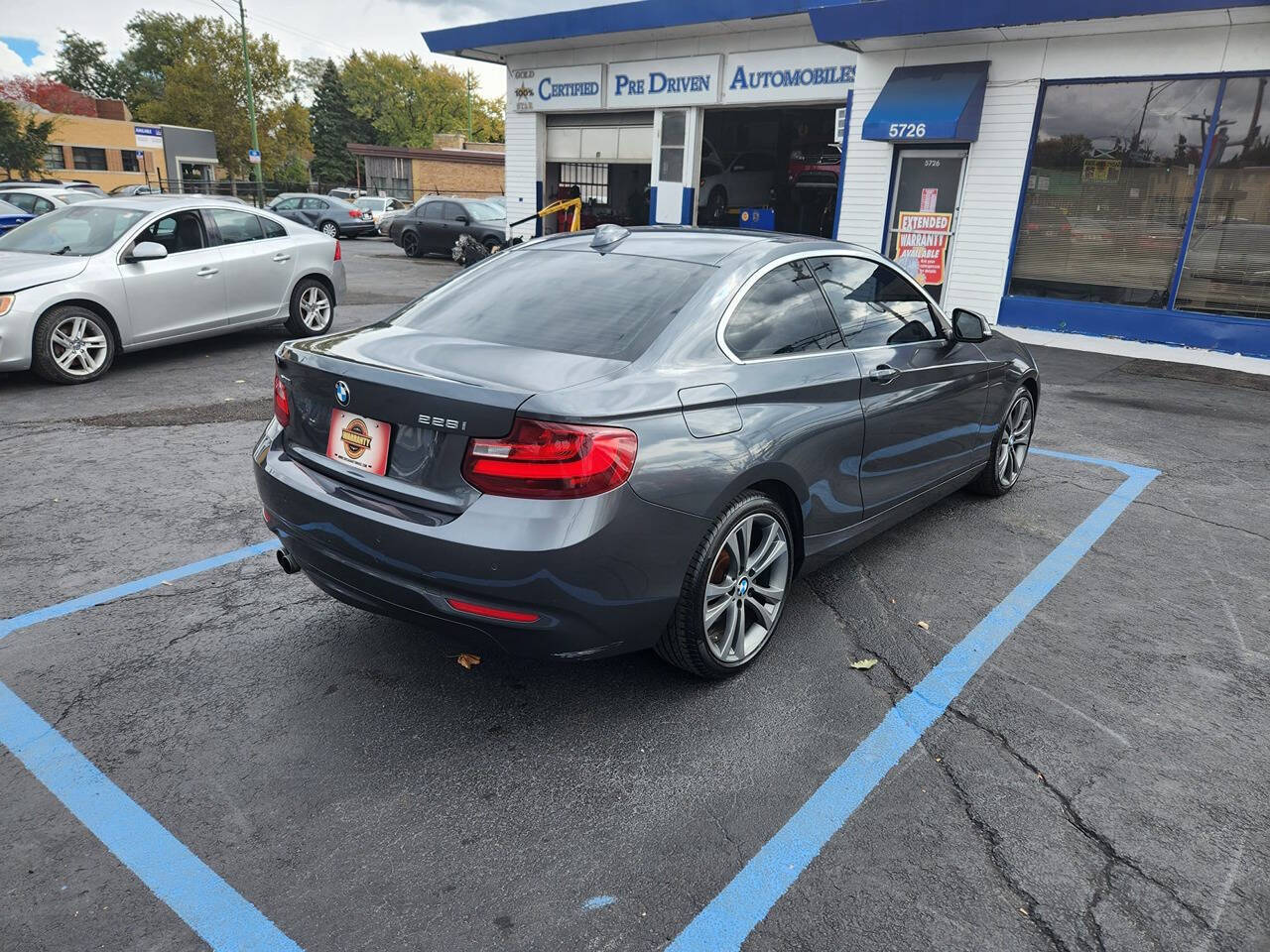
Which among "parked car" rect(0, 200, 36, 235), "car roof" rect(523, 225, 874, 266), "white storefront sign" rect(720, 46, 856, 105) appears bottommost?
"parked car" rect(0, 200, 36, 235)

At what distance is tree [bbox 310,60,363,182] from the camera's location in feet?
285

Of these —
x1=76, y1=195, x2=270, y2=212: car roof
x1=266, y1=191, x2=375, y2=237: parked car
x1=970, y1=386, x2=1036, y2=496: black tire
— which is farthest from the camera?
x1=266, y1=191, x2=375, y2=237: parked car

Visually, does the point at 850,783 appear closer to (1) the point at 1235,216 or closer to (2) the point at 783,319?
(2) the point at 783,319

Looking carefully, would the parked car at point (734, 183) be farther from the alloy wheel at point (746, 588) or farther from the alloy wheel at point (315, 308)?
the alloy wheel at point (746, 588)

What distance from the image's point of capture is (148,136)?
5909 centimetres

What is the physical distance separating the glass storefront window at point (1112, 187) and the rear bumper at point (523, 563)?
36.7 feet

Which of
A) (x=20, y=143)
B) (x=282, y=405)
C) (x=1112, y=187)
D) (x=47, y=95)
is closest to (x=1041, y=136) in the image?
(x=1112, y=187)

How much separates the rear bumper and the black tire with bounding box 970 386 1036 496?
3.06 m

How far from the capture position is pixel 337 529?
9.90ft

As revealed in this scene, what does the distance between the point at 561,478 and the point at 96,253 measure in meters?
7.23

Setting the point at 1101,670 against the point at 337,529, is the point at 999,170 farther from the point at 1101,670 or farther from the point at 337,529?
the point at 337,529

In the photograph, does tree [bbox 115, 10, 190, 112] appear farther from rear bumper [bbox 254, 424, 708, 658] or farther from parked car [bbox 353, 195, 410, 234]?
rear bumper [bbox 254, 424, 708, 658]

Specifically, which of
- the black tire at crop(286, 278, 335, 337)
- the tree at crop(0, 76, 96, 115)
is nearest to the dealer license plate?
the black tire at crop(286, 278, 335, 337)

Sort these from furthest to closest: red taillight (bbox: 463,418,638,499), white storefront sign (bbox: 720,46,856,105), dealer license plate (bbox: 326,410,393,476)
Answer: white storefront sign (bbox: 720,46,856,105), dealer license plate (bbox: 326,410,393,476), red taillight (bbox: 463,418,638,499)
